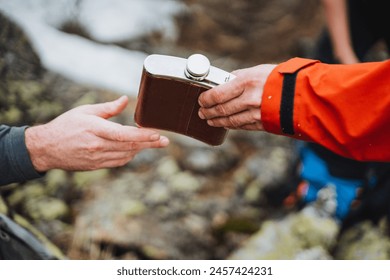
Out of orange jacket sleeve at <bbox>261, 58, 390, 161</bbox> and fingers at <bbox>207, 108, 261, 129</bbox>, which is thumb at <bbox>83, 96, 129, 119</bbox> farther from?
orange jacket sleeve at <bbox>261, 58, 390, 161</bbox>

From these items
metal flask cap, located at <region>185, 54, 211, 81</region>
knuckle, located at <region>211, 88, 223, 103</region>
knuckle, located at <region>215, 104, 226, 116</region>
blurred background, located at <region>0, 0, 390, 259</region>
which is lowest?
blurred background, located at <region>0, 0, 390, 259</region>

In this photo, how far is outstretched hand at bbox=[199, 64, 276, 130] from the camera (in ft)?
4.11

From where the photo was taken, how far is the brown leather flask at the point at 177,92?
1203mm

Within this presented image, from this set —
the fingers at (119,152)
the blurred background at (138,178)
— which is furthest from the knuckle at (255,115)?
the blurred background at (138,178)

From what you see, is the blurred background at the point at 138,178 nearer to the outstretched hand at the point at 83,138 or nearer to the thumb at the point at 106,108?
the outstretched hand at the point at 83,138

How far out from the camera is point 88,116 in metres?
1.35

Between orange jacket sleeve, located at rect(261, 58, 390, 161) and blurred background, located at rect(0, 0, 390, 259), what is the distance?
0.93 meters

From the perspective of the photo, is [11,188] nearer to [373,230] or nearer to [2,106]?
[2,106]

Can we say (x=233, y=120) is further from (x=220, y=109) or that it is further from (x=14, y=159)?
(x=14, y=159)

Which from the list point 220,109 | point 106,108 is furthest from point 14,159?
point 220,109

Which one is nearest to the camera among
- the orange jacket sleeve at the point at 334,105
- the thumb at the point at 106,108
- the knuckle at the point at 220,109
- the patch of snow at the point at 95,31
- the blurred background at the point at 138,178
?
the orange jacket sleeve at the point at 334,105

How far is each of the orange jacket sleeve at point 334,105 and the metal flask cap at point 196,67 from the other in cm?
20

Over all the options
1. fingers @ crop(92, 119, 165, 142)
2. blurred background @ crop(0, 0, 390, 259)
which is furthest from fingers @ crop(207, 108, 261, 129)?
blurred background @ crop(0, 0, 390, 259)

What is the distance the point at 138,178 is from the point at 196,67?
61.2 inches
